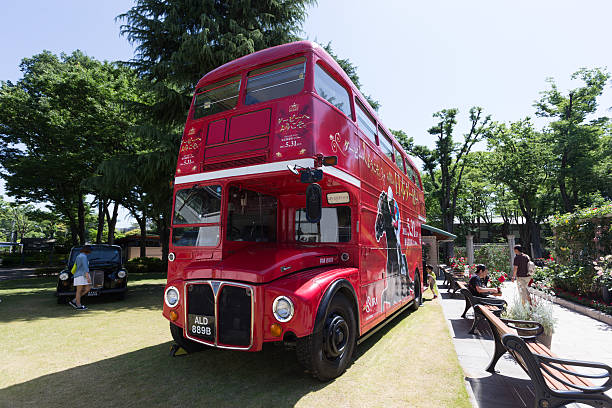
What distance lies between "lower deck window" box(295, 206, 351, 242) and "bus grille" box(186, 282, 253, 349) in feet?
6.19

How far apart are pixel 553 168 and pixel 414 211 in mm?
21059

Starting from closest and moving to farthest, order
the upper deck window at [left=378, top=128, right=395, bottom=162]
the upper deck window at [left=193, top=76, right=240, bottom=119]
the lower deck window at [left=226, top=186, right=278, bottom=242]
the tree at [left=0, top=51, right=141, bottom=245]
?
the lower deck window at [left=226, top=186, right=278, bottom=242], the upper deck window at [left=193, top=76, right=240, bottom=119], the upper deck window at [left=378, top=128, right=395, bottom=162], the tree at [left=0, top=51, right=141, bottom=245]

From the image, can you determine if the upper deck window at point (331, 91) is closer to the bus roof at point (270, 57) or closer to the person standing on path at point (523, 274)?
the bus roof at point (270, 57)

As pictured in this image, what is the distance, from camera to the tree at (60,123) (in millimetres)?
18172

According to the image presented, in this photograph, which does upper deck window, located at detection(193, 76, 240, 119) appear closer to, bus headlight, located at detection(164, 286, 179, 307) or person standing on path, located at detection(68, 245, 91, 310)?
bus headlight, located at detection(164, 286, 179, 307)

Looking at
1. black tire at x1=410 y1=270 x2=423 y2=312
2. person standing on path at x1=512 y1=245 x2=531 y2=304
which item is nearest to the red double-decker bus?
black tire at x1=410 y1=270 x2=423 y2=312

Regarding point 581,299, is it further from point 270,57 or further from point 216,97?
point 216,97

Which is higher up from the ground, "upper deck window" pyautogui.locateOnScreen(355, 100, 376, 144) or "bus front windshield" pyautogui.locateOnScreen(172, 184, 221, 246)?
"upper deck window" pyautogui.locateOnScreen(355, 100, 376, 144)

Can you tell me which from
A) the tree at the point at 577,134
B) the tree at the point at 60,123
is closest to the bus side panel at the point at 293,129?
the tree at the point at 60,123

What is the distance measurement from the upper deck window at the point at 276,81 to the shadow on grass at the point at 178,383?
3942mm

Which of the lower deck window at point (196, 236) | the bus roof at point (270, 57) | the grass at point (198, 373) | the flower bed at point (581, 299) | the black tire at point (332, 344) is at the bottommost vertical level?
the grass at point (198, 373)

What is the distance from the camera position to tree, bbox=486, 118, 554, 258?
24211 mm

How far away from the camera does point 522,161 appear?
24.5m

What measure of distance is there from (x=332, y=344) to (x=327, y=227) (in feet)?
6.12
